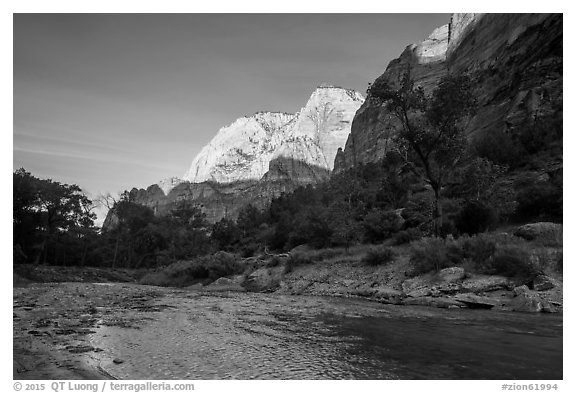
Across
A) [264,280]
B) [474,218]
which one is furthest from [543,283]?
[264,280]

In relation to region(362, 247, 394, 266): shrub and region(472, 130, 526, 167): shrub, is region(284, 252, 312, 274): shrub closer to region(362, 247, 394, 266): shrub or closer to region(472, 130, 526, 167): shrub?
region(362, 247, 394, 266): shrub

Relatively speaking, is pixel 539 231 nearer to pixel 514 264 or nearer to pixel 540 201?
pixel 514 264

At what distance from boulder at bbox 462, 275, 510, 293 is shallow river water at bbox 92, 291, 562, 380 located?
2754 millimetres

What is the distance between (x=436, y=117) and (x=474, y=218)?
23.1ft

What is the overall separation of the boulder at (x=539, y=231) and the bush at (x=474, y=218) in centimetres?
414

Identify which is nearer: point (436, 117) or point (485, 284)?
point (485, 284)

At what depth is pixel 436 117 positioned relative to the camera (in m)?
22.4

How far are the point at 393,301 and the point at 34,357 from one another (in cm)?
1125

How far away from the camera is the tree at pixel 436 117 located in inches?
861

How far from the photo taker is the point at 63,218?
50.9 meters

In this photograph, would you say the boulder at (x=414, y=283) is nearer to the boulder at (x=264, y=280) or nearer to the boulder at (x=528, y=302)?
the boulder at (x=528, y=302)

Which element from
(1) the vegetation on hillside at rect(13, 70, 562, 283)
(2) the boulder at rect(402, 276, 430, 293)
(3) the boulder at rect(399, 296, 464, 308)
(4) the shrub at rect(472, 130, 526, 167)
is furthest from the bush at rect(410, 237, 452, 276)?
(4) the shrub at rect(472, 130, 526, 167)

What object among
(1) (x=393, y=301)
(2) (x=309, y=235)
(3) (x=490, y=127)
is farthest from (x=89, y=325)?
(3) (x=490, y=127)
